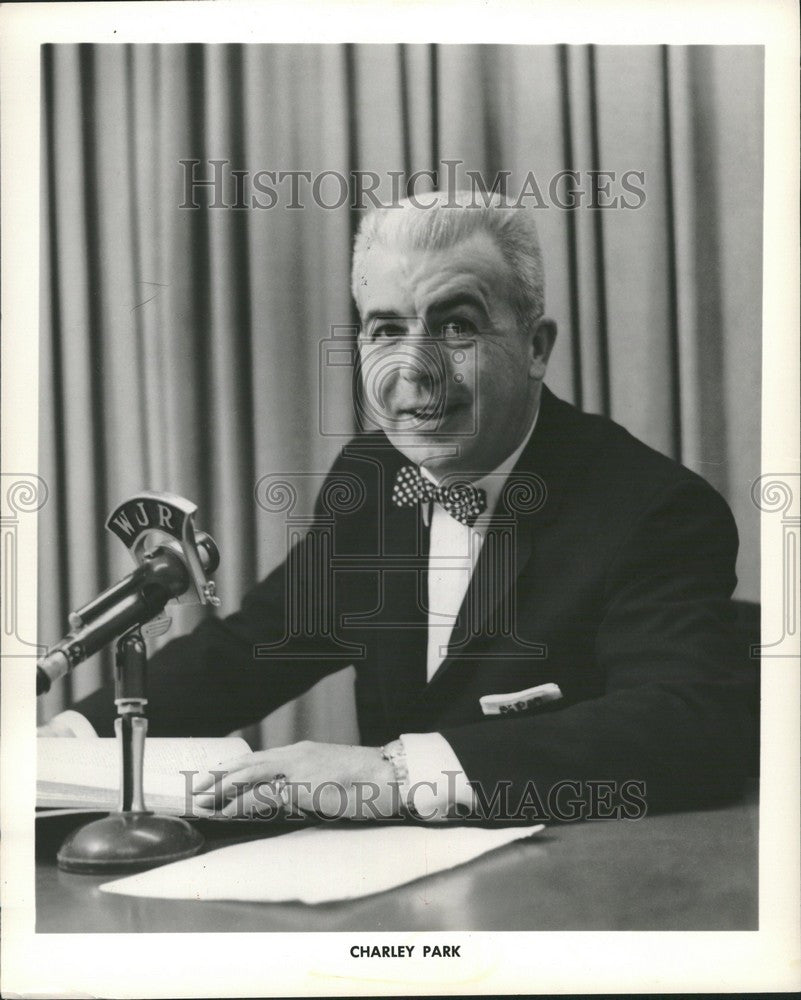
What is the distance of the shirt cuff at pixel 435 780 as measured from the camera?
2246mm

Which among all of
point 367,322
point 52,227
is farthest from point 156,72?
point 367,322

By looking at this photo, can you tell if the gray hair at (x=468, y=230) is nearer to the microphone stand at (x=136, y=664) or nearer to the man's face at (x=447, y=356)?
the man's face at (x=447, y=356)

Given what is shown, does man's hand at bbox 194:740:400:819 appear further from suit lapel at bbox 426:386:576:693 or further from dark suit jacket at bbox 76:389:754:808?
suit lapel at bbox 426:386:576:693

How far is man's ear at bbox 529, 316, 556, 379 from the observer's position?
7.53 ft

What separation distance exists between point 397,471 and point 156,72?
1041 millimetres

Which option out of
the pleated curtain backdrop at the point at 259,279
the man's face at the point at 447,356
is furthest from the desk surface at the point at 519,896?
the man's face at the point at 447,356

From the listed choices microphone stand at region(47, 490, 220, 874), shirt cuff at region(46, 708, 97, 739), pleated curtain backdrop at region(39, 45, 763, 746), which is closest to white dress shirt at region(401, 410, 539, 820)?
pleated curtain backdrop at region(39, 45, 763, 746)

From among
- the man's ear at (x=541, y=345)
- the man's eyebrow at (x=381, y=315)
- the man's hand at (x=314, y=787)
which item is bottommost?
the man's hand at (x=314, y=787)

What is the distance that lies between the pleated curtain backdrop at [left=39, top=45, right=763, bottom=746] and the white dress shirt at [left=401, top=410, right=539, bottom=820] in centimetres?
20

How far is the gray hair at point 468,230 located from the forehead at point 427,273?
14 millimetres

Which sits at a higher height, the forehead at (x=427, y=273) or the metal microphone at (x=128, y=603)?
the forehead at (x=427, y=273)

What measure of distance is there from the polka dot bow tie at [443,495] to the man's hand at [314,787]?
552mm

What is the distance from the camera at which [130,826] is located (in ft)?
7.32

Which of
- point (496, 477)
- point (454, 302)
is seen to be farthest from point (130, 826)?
point (454, 302)
